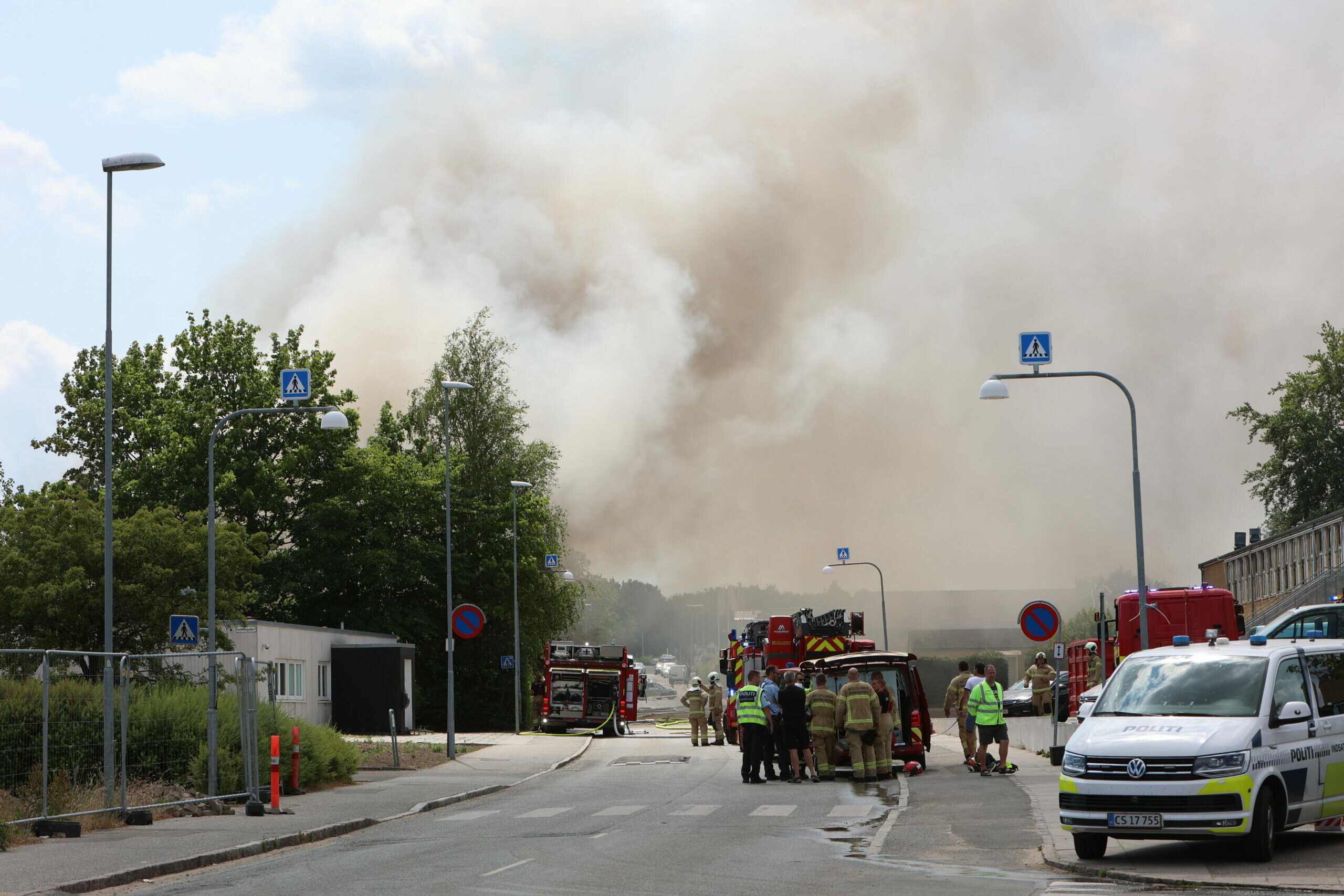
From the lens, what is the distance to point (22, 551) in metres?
31.7

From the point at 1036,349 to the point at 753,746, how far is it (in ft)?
24.6

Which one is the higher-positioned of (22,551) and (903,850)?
(22,551)

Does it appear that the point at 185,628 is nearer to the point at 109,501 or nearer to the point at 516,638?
the point at 109,501

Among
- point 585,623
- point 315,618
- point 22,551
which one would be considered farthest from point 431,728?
point 585,623

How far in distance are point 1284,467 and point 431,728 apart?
38.7m

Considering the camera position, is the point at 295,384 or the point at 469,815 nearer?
the point at 469,815

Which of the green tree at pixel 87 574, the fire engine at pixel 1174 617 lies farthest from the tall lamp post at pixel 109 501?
the fire engine at pixel 1174 617

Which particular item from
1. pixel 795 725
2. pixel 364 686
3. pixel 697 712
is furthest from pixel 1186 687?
pixel 364 686

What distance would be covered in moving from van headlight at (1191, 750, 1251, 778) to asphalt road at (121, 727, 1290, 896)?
117 centimetres

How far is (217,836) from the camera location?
15.7 m

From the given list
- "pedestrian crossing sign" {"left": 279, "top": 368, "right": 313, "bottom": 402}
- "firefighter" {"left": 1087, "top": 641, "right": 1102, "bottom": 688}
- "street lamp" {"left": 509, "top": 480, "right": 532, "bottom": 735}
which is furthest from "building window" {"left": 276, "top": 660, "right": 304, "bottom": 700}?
"firefighter" {"left": 1087, "top": 641, "right": 1102, "bottom": 688}

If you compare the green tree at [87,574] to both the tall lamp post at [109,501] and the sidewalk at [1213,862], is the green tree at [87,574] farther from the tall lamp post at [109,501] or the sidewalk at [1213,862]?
the sidewalk at [1213,862]

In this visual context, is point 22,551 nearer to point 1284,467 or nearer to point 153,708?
point 153,708

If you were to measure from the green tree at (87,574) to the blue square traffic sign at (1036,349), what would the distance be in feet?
60.1
